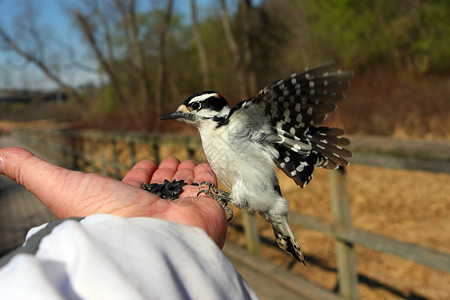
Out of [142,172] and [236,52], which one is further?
[236,52]

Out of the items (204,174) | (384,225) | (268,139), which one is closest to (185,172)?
(204,174)

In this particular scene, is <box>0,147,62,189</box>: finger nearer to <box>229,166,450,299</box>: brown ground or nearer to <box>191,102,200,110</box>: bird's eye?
<box>191,102,200,110</box>: bird's eye

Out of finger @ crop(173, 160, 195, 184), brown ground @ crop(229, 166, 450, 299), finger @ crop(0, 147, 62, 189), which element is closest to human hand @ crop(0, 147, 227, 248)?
finger @ crop(0, 147, 62, 189)

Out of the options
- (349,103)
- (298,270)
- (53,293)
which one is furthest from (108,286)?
(349,103)

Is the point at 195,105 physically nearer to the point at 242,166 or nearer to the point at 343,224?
the point at 242,166

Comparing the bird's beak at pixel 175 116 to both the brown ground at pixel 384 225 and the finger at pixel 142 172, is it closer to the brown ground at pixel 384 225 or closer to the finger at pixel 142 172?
the finger at pixel 142 172

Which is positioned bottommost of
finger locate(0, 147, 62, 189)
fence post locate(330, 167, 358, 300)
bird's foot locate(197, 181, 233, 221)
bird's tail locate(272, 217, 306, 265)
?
fence post locate(330, 167, 358, 300)
